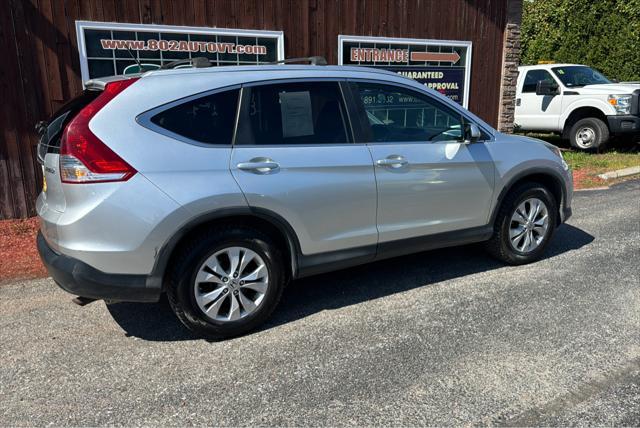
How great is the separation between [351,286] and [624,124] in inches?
363

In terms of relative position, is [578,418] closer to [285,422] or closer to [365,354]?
[365,354]

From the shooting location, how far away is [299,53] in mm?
7980

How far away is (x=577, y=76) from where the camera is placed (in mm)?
12109

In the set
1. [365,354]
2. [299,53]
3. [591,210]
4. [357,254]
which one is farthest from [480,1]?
[365,354]

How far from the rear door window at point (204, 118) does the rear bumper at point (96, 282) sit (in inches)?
37.4

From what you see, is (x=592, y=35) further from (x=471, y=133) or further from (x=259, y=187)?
(x=259, y=187)

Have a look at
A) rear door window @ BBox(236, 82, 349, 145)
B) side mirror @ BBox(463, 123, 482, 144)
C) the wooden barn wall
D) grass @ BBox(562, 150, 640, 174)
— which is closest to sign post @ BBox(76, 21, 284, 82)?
the wooden barn wall

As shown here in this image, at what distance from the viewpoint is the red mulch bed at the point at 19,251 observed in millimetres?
4855

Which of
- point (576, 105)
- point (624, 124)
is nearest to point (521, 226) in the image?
point (624, 124)

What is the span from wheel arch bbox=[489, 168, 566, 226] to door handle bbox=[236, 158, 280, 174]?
217 cm

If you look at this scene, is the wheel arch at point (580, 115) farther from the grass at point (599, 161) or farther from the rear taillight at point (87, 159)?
the rear taillight at point (87, 159)

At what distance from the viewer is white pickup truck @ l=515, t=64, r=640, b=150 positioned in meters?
10.9

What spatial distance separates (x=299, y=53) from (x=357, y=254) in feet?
16.2

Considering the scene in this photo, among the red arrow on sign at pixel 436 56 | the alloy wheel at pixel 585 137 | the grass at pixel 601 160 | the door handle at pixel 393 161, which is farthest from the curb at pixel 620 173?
the door handle at pixel 393 161
